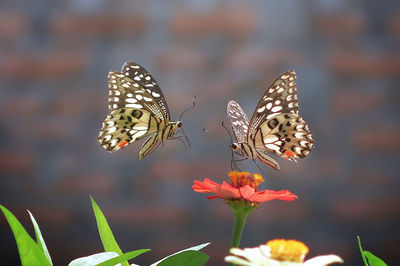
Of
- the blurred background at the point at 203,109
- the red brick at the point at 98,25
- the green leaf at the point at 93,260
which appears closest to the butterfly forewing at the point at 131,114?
the green leaf at the point at 93,260

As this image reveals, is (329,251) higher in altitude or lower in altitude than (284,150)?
lower

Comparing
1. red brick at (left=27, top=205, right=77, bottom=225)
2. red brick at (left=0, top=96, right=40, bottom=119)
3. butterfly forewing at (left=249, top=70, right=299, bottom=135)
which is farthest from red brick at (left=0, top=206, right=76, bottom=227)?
butterfly forewing at (left=249, top=70, right=299, bottom=135)

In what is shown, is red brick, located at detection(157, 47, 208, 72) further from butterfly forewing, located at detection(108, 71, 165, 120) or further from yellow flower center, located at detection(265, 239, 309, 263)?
yellow flower center, located at detection(265, 239, 309, 263)

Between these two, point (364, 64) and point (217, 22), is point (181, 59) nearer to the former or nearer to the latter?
point (217, 22)

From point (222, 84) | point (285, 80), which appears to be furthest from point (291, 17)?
point (285, 80)

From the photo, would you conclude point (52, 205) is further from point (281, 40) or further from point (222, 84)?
point (281, 40)

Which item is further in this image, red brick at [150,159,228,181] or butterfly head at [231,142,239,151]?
red brick at [150,159,228,181]

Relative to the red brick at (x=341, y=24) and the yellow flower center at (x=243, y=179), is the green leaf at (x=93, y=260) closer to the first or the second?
the yellow flower center at (x=243, y=179)
